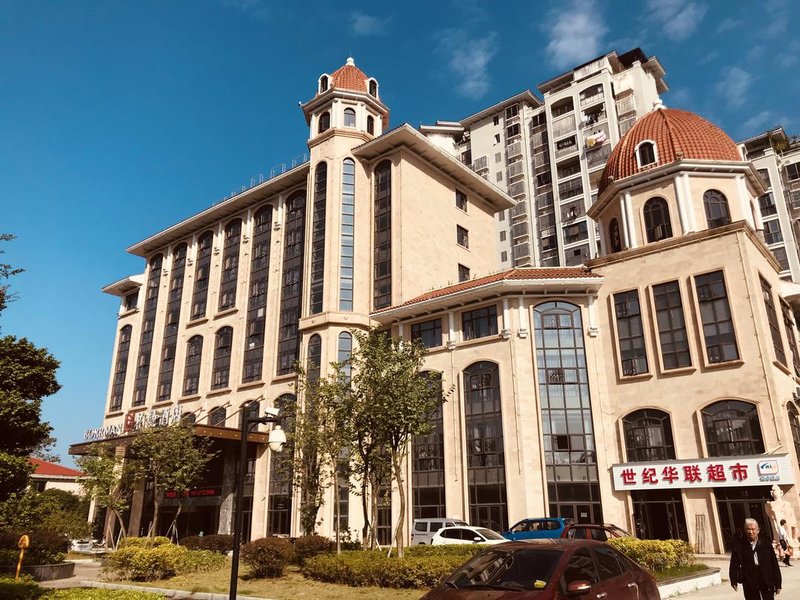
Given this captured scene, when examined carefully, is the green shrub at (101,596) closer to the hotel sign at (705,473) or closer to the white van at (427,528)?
the white van at (427,528)

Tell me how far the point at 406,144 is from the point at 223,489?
2733 cm

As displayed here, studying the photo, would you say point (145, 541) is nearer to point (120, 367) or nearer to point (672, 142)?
point (672, 142)

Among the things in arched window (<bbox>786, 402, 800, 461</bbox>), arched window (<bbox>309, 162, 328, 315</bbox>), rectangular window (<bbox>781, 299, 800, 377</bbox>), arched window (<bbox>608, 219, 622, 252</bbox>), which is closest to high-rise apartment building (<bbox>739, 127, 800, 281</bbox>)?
rectangular window (<bbox>781, 299, 800, 377</bbox>)

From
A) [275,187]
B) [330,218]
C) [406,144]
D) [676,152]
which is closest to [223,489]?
[330,218]

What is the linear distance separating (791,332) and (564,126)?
121ft

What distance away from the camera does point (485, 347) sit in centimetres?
3331

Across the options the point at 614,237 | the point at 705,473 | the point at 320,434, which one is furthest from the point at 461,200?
the point at 705,473

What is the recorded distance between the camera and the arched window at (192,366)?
4842cm

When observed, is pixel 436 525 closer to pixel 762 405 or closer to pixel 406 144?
pixel 762 405

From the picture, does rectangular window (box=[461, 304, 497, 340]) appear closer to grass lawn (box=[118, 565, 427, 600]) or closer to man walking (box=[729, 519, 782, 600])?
grass lawn (box=[118, 565, 427, 600])

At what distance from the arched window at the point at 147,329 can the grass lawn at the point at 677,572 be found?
46312 mm

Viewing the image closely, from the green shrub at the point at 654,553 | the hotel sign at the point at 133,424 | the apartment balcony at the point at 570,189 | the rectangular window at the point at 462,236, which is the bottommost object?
the green shrub at the point at 654,553

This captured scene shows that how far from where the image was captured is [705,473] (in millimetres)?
26500

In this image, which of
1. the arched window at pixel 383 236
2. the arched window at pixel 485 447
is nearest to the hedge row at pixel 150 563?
the arched window at pixel 485 447
